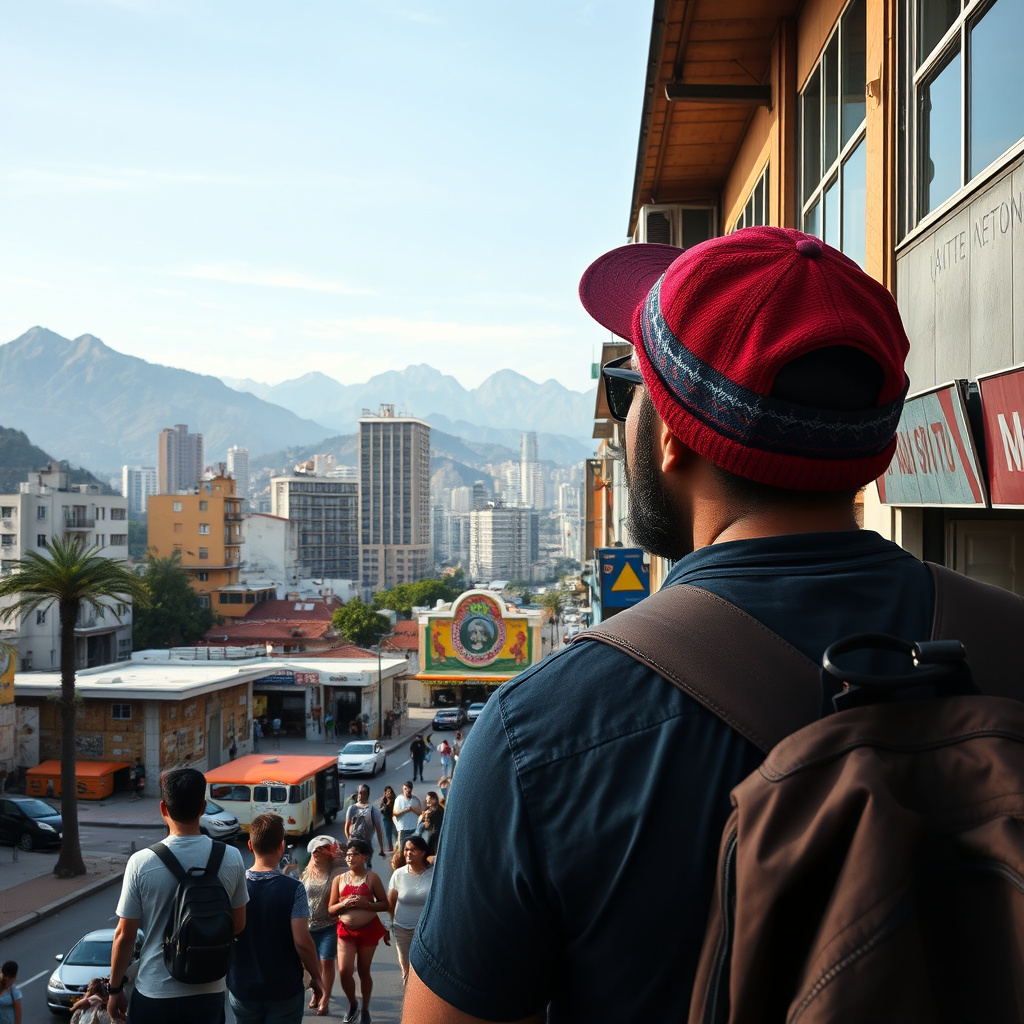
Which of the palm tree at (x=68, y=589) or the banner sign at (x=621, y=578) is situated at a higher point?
the banner sign at (x=621, y=578)

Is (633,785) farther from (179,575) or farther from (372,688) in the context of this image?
(179,575)

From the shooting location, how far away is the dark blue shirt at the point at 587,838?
3.72ft

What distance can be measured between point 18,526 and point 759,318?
66284mm

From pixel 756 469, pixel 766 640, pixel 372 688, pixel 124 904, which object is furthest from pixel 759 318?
pixel 372 688

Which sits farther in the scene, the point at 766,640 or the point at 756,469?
the point at 756,469

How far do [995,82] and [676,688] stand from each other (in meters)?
4.43

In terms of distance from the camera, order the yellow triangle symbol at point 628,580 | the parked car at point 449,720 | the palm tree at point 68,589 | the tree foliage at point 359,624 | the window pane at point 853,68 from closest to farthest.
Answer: the window pane at point 853,68 → the yellow triangle symbol at point 628,580 → the palm tree at point 68,589 → the parked car at point 449,720 → the tree foliage at point 359,624

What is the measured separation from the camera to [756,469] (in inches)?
52.5

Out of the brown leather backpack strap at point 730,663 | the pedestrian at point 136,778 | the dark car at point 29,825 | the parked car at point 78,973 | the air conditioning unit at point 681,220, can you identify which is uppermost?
the air conditioning unit at point 681,220

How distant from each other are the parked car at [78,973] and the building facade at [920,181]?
10.00m

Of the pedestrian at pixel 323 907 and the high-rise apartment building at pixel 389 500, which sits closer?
the pedestrian at pixel 323 907

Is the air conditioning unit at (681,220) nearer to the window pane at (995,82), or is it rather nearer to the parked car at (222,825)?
the window pane at (995,82)

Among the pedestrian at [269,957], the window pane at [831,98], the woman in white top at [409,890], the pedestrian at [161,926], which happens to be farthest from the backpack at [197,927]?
the window pane at [831,98]

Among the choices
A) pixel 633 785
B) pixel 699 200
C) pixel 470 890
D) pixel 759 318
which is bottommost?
pixel 470 890
